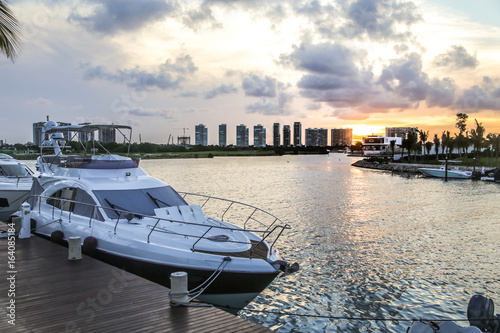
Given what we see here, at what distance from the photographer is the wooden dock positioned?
623 cm

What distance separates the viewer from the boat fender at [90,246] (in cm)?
1068

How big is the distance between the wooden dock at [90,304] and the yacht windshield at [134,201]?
1.95m

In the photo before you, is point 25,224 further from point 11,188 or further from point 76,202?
point 11,188

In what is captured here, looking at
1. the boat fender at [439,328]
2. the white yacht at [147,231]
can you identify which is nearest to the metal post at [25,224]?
the white yacht at [147,231]

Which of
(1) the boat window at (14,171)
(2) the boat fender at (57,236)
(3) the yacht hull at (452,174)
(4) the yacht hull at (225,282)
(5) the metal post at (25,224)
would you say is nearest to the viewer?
(4) the yacht hull at (225,282)

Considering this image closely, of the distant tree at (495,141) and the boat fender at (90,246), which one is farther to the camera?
the distant tree at (495,141)

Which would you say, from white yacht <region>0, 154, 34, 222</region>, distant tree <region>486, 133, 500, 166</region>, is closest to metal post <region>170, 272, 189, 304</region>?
white yacht <region>0, 154, 34, 222</region>

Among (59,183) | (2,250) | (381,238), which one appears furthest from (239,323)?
(381,238)

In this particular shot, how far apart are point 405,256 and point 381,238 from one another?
3318 mm

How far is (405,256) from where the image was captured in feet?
54.3

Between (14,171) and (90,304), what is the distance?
1969 centimetres

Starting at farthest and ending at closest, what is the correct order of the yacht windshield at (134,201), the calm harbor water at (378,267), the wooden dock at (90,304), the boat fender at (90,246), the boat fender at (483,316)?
the yacht windshield at (134,201) < the calm harbor water at (378,267) < the boat fender at (90,246) < the boat fender at (483,316) < the wooden dock at (90,304)

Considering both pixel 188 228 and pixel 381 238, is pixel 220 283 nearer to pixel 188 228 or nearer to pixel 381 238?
pixel 188 228

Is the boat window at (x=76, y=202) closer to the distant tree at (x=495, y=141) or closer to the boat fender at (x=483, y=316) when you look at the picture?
the boat fender at (x=483, y=316)
